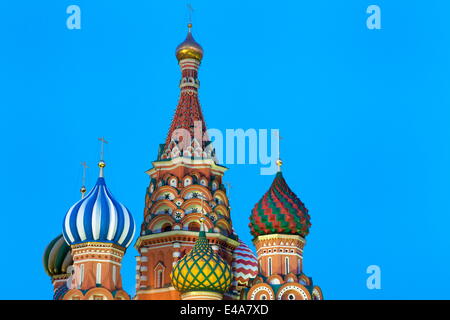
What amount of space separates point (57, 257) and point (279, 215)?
935cm

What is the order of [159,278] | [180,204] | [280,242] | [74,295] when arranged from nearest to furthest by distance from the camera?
1. [74,295]
2. [280,242]
3. [159,278]
4. [180,204]

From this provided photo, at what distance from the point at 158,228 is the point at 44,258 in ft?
17.6

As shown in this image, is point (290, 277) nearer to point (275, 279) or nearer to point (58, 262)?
point (275, 279)

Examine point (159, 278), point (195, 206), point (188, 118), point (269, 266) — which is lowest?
point (269, 266)

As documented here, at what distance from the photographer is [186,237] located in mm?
42094

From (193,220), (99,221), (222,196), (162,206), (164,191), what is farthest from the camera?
(222,196)

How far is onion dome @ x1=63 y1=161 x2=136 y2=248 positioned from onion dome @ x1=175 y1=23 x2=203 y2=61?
22.5 feet

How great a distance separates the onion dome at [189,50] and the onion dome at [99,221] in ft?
22.5

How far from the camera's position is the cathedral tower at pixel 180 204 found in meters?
42.0

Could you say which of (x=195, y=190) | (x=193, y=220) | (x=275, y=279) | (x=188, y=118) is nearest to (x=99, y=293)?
(x=193, y=220)

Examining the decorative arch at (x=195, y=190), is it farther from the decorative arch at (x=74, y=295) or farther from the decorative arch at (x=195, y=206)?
the decorative arch at (x=74, y=295)

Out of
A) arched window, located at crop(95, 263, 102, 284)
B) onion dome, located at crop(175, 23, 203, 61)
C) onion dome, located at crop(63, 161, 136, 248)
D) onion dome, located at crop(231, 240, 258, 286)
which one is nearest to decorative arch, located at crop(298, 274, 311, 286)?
onion dome, located at crop(231, 240, 258, 286)

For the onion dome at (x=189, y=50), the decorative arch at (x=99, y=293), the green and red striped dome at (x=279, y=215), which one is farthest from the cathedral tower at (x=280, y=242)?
the onion dome at (x=189, y=50)
